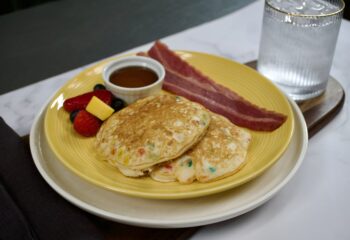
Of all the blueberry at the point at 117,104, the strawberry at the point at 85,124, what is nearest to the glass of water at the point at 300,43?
the blueberry at the point at 117,104

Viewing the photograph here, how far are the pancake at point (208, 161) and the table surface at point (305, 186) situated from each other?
0.16 m

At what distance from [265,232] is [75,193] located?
584mm

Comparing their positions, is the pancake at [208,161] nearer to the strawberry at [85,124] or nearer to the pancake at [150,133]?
the pancake at [150,133]

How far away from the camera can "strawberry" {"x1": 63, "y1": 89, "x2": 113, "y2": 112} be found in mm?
1578

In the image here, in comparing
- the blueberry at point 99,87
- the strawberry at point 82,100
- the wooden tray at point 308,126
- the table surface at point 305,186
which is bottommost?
the table surface at point 305,186

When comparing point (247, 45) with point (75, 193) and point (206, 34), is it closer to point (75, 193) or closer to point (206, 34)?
point (206, 34)

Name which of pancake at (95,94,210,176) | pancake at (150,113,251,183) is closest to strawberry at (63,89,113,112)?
pancake at (95,94,210,176)

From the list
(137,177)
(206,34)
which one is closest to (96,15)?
(206,34)

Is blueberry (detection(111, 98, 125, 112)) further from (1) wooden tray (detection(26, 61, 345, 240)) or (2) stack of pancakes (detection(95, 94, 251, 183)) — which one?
(1) wooden tray (detection(26, 61, 345, 240))

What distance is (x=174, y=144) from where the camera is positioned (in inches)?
50.5

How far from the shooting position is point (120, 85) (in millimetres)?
1723

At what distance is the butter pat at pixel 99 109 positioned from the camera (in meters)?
1.53

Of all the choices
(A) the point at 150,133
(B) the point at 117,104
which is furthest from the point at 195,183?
(B) the point at 117,104

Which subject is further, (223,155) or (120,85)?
(120,85)
